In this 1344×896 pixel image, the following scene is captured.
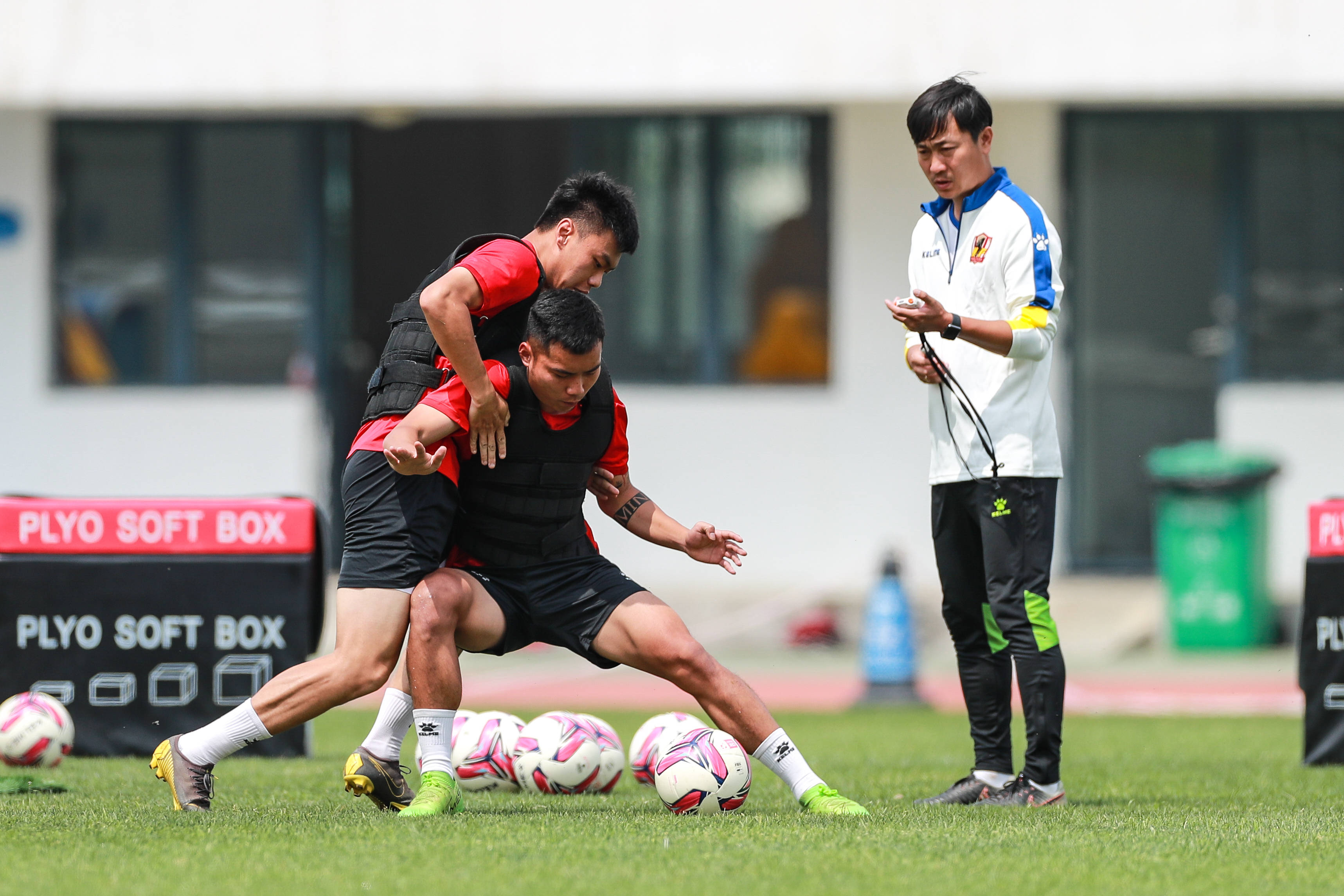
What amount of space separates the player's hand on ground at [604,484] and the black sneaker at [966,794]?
1462 mm

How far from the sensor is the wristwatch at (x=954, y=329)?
569 centimetres

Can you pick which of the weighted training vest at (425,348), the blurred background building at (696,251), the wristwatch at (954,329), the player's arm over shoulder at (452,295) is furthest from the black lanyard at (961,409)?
the blurred background building at (696,251)

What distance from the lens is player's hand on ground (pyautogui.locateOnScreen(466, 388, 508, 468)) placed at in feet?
18.2

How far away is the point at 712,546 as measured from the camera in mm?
5914

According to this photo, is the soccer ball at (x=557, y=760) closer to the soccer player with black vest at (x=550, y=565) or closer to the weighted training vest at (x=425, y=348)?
the soccer player with black vest at (x=550, y=565)

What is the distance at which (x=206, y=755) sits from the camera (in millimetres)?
5652

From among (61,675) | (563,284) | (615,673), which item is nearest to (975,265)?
(563,284)

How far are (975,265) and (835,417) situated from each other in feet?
26.5

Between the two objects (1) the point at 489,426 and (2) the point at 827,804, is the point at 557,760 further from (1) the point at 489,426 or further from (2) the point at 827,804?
(1) the point at 489,426

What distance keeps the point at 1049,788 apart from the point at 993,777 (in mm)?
211

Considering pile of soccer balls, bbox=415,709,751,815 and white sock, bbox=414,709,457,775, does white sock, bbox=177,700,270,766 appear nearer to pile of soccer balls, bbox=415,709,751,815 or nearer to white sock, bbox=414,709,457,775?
white sock, bbox=414,709,457,775

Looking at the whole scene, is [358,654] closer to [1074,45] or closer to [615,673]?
[615,673]

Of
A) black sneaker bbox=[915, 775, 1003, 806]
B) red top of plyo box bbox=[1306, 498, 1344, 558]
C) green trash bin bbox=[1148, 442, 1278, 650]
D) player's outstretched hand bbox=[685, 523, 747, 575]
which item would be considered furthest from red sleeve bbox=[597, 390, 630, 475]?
green trash bin bbox=[1148, 442, 1278, 650]

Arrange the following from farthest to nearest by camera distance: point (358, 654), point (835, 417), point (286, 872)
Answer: point (835, 417) → point (358, 654) → point (286, 872)
